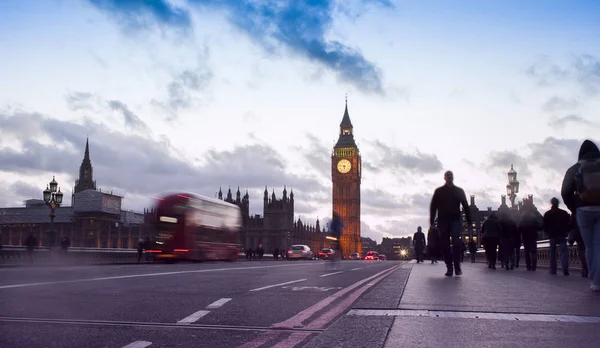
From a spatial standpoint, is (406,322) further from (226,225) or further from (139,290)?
(226,225)

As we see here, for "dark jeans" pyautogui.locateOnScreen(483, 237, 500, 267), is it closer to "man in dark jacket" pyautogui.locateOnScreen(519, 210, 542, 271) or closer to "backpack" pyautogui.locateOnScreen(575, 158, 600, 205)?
"man in dark jacket" pyautogui.locateOnScreen(519, 210, 542, 271)

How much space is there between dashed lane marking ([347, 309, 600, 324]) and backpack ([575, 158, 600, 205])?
9.94 feet

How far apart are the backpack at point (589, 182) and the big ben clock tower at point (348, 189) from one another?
149826 millimetres

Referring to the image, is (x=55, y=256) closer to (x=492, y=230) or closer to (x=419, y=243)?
(x=419, y=243)

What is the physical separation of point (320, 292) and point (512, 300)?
2382mm

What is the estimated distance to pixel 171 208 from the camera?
85.8 feet

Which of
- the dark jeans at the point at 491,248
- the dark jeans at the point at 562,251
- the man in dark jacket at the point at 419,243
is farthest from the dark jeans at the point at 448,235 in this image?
the man in dark jacket at the point at 419,243

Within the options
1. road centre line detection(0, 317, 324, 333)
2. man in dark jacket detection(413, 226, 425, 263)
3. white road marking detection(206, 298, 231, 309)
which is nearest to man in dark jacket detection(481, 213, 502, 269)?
man in dark jacket detection(413, 226, 425, 263)

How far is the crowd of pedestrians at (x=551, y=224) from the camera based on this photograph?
24.6 feet

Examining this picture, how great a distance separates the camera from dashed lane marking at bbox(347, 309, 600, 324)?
4.61m

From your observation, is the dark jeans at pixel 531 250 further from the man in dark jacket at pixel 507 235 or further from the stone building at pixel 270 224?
the stone building at pixel 270 224

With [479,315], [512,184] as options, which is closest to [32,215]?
[512,184]

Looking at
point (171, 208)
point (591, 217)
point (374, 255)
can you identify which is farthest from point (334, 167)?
point (591, 217)

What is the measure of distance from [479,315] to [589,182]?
3.45 meters
